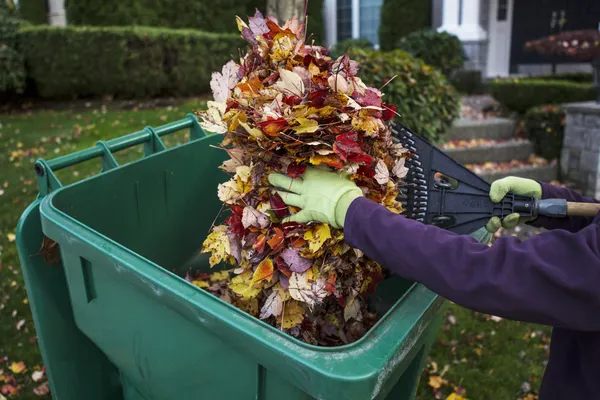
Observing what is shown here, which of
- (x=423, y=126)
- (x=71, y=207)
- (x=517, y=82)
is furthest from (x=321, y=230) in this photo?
(x=517, y=82)

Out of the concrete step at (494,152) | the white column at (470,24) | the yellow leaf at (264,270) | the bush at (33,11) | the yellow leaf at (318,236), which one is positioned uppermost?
the bush at (33,11)

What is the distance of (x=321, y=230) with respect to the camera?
4.15ft

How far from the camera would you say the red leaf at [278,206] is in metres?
1.34

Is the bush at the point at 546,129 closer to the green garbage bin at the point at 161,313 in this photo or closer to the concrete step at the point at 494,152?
the concrete step at the point at 494,152

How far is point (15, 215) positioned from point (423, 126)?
3738 millimetres

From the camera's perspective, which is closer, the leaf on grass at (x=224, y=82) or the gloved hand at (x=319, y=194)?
the gloved hand at (x=319, y=194)

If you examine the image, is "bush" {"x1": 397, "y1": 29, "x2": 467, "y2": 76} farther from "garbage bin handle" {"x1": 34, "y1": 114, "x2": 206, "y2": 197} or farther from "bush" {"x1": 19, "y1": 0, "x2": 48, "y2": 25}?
"bush" {"x1": 19, "y1": 0, "x2": 48, "y2": 25}

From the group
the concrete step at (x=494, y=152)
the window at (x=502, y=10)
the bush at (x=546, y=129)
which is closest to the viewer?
the concrete step at (x=494, y=152)

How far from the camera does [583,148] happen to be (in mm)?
5270

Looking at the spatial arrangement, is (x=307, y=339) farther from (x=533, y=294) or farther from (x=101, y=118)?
(x=101, y=118)

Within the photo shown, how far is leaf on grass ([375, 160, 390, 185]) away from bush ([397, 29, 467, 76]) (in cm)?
795

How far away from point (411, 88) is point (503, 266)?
3691 millimetres

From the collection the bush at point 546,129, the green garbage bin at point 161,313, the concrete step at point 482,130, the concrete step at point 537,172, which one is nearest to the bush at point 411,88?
the concrete step at point 537,172

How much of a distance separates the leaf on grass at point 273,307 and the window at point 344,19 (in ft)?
41.8
